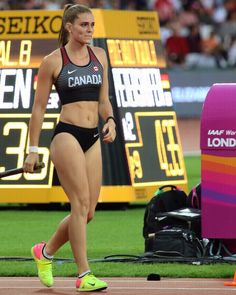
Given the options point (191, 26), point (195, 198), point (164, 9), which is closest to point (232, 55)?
point (191, 26)

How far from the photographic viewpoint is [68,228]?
952cm

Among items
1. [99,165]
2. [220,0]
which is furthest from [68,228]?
[220,0]

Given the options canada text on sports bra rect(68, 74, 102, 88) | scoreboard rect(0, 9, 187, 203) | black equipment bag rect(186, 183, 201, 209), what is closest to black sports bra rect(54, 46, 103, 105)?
canada text on sports bra rect(68, 74, 102, 88)

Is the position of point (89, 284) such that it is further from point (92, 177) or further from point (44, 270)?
point (92, 177)

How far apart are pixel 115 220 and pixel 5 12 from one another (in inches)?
117

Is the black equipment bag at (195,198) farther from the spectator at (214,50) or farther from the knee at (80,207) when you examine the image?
the spectator at (214,50)

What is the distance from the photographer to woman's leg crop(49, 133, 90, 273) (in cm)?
938

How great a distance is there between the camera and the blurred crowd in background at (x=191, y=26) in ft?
112

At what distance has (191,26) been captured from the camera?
117 feet

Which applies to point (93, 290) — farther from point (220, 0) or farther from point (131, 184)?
point (220, 0)

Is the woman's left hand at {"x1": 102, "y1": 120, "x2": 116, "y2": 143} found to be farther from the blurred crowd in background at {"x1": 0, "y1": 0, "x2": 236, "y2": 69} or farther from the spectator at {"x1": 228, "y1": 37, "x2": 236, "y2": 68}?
the spectator at {"x1": 228, "y1": 37, "x2": 236, "y2": 68}

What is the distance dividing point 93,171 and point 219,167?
142 cm

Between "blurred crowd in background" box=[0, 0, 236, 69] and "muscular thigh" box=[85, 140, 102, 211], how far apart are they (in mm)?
23649

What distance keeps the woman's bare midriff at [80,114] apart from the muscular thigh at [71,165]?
13cm
